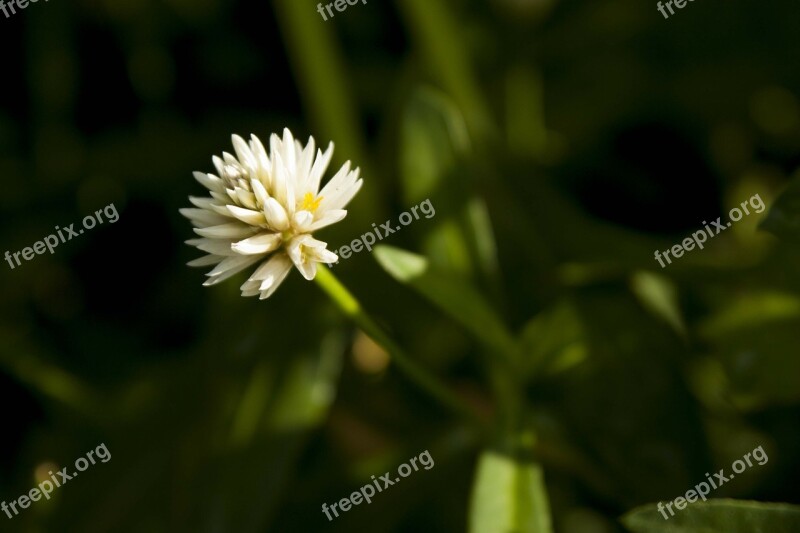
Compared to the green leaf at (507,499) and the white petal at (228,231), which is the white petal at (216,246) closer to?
the white petal at (228,231)

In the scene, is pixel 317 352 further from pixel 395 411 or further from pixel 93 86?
pixel 93 86

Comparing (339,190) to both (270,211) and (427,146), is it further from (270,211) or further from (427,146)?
(427,146)

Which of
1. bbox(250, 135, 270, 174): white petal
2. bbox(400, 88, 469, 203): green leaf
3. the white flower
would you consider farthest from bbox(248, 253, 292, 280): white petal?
bbox(400, 88, 469, 203): green leaf

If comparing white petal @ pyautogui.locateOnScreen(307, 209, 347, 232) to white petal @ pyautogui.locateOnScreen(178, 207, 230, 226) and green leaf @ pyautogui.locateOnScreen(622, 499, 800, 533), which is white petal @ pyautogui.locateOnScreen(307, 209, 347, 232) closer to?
white petal @ pyautogui.locateOnScreen(178, 207, 230, 226)

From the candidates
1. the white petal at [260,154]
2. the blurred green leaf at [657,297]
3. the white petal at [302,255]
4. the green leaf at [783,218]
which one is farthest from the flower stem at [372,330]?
the green leaf at [783,218]

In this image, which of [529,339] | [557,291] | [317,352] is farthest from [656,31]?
[317,352]

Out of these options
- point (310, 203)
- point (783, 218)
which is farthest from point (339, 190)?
point (783, 218)
